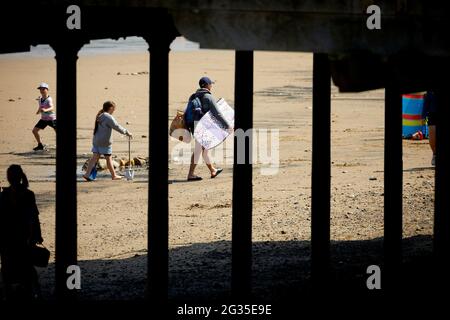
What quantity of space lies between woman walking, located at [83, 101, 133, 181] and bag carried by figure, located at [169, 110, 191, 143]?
92 centimetres

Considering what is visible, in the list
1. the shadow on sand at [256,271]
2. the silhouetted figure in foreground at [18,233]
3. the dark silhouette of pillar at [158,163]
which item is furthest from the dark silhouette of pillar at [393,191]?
the silhouetted figure in foreground at [18,233]

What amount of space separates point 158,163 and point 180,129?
28.9 ft

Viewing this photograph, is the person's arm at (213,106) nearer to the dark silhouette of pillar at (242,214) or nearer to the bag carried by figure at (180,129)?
the bag carried by figure at (180,129)

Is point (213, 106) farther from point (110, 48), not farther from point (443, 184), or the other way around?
point (110, 48)

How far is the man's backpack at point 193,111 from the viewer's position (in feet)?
59.8

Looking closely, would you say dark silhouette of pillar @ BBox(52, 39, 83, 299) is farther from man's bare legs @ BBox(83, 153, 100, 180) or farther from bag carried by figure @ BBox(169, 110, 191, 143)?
bag carried by figure @ BBox(169, 110, 191, 143)

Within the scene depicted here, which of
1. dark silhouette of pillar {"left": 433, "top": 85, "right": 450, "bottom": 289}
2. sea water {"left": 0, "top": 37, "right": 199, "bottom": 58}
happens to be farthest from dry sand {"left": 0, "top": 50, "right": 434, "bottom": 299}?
sea water {"left": 0, "top": 37, "right": 199, "bottom": 58}

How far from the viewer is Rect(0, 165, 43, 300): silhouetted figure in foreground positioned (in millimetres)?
11039

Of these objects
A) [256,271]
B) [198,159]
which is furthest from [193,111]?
[256,271]

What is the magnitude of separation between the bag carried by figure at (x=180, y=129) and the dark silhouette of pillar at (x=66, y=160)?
8283 millimetres

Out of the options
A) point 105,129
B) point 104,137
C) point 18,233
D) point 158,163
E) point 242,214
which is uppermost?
point 105,129

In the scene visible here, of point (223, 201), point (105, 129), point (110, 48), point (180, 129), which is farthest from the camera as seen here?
point (110, 48)

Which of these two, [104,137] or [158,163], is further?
[104,137]

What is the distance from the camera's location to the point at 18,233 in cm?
1110
